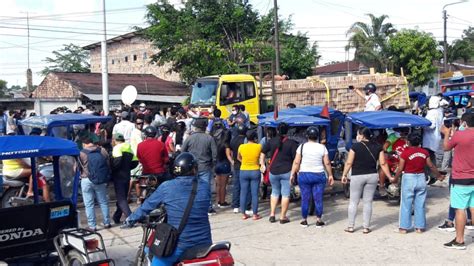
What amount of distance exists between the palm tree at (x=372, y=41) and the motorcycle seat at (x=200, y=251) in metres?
35.1

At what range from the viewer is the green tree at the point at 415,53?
1428 inches

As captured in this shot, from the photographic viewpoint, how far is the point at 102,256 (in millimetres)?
5652

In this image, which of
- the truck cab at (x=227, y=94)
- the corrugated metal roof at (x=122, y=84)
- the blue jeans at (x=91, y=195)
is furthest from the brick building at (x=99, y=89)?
the blue jeans at (x=91, y=195)

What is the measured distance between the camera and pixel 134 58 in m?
44.2

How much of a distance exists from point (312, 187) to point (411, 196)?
163 cm

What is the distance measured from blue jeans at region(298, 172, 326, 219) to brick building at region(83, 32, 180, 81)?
32.1m

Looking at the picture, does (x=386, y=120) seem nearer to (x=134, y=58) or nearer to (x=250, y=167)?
(x=250, y=167)

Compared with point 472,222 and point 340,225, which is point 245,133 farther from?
point 472,222

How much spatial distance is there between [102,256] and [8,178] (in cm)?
458

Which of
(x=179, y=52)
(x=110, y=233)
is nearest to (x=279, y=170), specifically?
(x=110, y=233)

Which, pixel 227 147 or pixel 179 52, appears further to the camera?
pixel 179 52

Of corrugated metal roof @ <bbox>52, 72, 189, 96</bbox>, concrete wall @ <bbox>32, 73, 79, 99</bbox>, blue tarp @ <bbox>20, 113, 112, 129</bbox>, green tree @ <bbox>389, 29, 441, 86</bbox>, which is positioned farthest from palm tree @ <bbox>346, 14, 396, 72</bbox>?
blue tarp @ <bbox>20, 113, 112, 129</bbox>

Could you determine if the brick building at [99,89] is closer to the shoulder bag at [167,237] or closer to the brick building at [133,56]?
the brick building at [133,56]

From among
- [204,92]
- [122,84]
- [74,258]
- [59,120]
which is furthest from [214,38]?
[74,258]
